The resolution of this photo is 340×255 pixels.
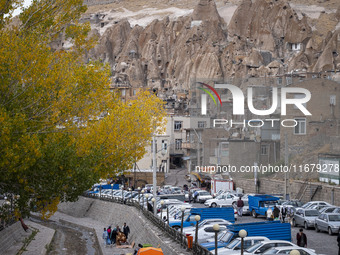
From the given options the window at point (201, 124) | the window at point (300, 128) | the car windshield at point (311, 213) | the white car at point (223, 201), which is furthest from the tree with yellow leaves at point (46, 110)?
the window at point (201, 124)

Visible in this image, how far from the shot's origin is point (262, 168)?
5331 centimetres

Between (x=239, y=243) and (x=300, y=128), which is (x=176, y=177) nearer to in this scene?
(x=300, y=128)

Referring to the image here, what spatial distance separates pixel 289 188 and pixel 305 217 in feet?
49.1

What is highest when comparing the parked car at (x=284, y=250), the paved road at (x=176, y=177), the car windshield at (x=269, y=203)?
the parked car at (x=284, y=250)

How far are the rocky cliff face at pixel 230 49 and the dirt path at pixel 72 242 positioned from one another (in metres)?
79.2

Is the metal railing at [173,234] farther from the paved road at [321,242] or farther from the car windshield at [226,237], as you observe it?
the paved road at [321,242]

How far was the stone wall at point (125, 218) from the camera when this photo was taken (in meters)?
25.0

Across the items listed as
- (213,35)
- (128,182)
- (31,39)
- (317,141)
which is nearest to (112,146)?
(31,39)

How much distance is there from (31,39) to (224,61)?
131 m

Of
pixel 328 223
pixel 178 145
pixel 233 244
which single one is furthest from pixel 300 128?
pixel 178 145

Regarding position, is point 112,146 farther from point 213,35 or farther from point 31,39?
point 213,35

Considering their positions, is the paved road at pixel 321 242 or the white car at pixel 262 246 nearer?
the white car at pixel 262 246

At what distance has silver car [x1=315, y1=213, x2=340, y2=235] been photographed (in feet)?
93.0

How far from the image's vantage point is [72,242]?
39.8 meters
